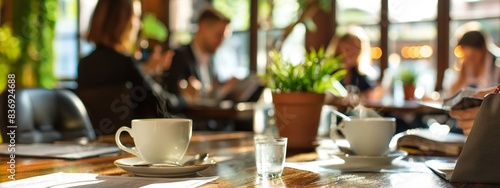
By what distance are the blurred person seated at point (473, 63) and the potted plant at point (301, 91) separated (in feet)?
11.8

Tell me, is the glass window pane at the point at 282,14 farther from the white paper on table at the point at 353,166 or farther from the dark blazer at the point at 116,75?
the white paper on table at the point at 353,166

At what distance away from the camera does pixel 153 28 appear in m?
7.48

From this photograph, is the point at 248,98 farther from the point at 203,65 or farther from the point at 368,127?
the point at 368,127

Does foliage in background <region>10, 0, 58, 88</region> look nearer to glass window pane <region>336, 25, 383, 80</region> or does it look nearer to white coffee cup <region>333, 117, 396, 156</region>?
glass window pane <region>336, 25, 383, 80</region>

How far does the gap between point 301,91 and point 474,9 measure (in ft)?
15.8

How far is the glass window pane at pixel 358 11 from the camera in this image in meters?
6.42

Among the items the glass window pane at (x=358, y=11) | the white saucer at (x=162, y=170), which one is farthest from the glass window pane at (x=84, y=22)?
the white saucer at (x=162, y=170)

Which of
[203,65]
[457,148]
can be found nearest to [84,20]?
[203,65]

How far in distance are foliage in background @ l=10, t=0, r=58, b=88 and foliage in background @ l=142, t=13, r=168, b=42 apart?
1.02 meters

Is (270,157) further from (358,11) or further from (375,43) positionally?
(358,11)

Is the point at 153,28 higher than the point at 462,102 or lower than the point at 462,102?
higher

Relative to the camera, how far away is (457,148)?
1541mm

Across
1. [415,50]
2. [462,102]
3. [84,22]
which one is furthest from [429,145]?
[84,22]

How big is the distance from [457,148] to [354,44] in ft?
11.9
